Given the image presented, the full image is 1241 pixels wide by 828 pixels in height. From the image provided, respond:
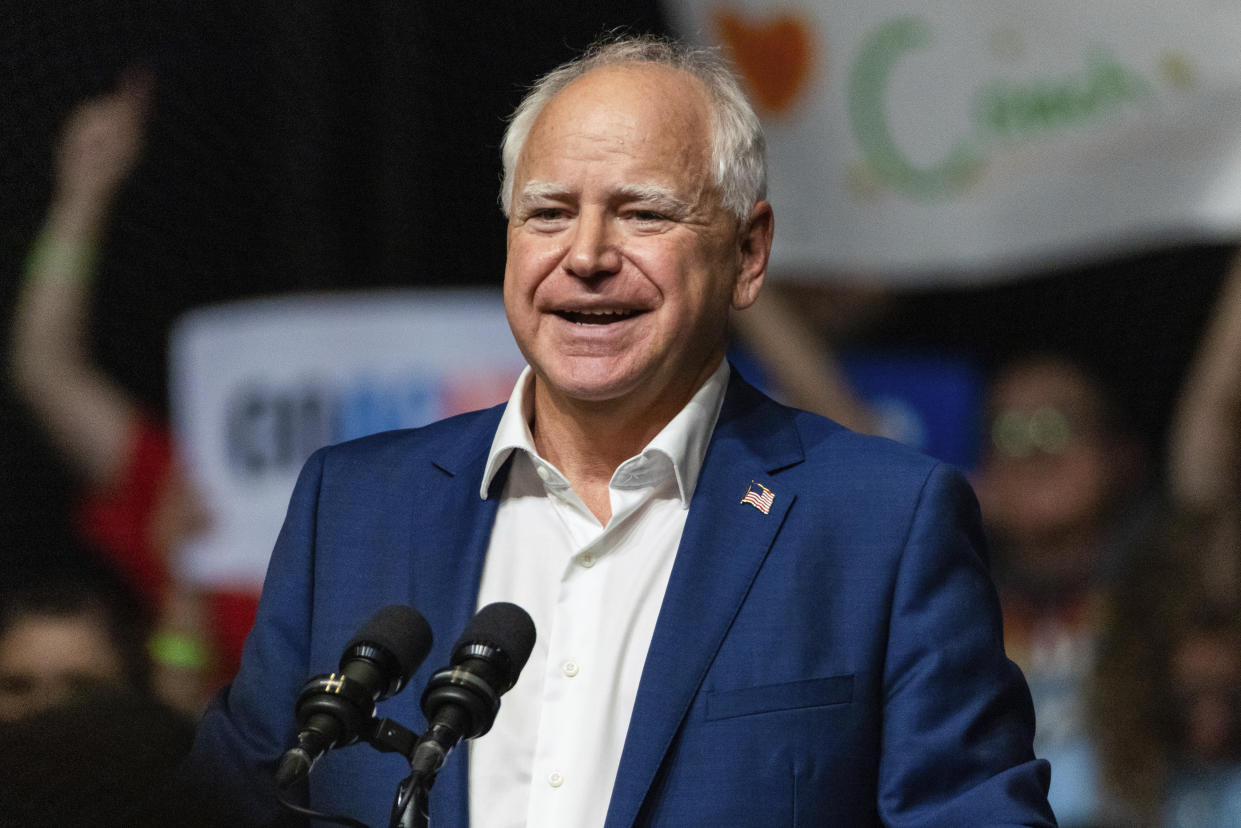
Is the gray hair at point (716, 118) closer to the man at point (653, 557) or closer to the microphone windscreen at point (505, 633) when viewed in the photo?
the man at point (653, 557)

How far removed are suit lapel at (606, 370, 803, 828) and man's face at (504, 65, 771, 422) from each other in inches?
4.8

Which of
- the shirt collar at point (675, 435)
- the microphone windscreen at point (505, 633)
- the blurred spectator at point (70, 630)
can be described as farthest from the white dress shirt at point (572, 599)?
the blurred spectator at point (70, 630)

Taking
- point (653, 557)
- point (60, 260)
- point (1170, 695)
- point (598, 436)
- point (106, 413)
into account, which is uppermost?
point (60, 260)

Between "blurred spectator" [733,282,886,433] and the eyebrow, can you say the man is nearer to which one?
the eyebrow

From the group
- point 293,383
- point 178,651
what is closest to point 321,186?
point 293,383

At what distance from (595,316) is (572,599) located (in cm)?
34

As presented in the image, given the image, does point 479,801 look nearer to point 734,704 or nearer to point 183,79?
point 734,704

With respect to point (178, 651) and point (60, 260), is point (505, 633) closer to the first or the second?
point (178, 651)

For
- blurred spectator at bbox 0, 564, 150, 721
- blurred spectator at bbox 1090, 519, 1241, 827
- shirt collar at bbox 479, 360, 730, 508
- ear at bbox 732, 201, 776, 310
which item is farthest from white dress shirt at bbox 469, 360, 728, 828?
blurred spectator at bbox 1090, 519, 1241, 827

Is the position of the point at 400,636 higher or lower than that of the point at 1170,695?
higher

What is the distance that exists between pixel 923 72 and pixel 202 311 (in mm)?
2027

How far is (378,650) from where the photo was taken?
115 cm

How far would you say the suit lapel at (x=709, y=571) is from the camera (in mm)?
1489

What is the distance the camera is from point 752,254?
186cm
